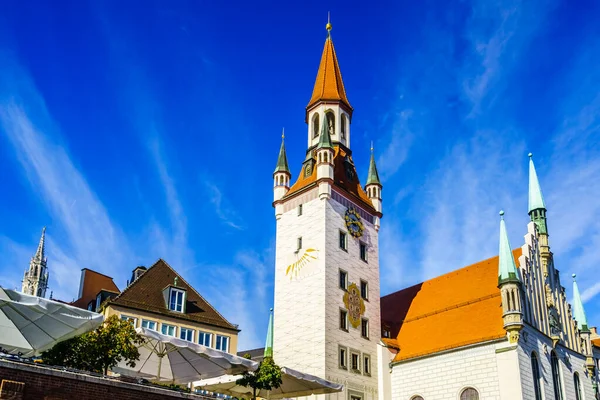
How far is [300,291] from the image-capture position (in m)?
40.5

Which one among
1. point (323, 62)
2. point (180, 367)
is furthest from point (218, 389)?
point (323, 62)

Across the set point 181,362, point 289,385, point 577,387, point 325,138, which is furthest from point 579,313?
point 181,362

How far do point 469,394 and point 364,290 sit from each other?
33.0 ft

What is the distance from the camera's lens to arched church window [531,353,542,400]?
35.2m

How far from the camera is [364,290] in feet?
140

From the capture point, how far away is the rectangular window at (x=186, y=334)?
37.6 m

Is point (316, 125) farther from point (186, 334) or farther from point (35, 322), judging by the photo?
point (35, 322)

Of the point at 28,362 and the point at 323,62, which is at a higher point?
the point at 323,62

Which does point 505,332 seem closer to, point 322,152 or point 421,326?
point 421,326

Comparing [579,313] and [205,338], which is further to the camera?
[579,313]

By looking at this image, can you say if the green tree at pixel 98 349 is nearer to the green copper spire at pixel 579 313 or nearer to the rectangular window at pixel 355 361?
the rectangular window at pixel 355 361

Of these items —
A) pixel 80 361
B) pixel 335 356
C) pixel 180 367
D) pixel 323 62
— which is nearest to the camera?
pixel 80 361

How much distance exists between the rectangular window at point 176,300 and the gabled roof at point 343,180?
10.6 m

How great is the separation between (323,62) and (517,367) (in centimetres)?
3008
